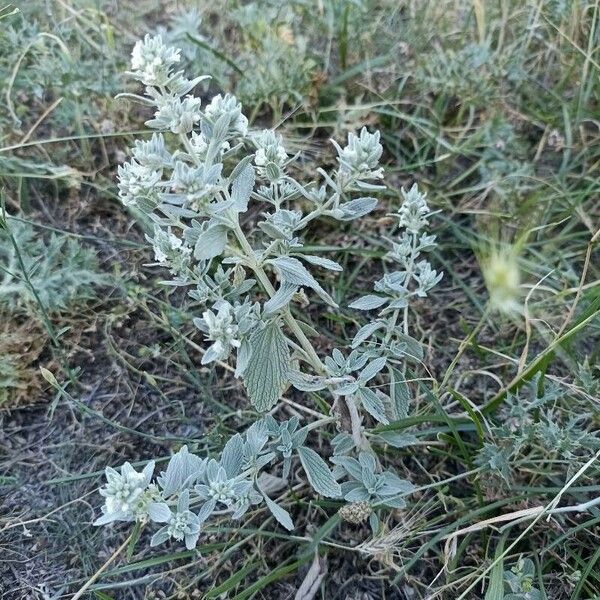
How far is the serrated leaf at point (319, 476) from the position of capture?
1312mm

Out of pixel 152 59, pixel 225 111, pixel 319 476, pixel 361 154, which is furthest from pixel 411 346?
pixel 152 59

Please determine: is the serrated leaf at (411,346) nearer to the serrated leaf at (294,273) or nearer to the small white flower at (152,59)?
the serrated leaf at (294,273)

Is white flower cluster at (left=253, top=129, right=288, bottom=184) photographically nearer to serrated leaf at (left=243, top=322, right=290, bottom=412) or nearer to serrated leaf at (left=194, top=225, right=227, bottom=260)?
serrated leaf at (left=194, top=225, right=227, bottom=260)

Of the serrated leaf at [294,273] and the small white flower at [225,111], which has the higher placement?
the small white flower at [225,111]

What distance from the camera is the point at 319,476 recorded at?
1327mm

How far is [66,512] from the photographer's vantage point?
5.21ft

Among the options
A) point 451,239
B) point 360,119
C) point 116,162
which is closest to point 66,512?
point 116,162

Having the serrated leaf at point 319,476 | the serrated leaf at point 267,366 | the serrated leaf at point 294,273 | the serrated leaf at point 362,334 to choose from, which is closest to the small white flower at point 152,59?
the serrated leaf at point 294,273

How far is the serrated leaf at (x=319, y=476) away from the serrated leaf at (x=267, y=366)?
16 cm

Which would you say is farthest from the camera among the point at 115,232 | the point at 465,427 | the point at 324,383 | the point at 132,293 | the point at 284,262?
the point at 115,232

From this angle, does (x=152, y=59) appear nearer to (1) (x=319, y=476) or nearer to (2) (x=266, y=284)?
(2) (x=266, y=284)

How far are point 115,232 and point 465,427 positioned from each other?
3.47 ft

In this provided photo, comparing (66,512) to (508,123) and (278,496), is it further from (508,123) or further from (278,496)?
(508,123)

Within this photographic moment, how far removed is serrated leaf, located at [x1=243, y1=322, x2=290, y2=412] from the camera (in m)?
1.24
